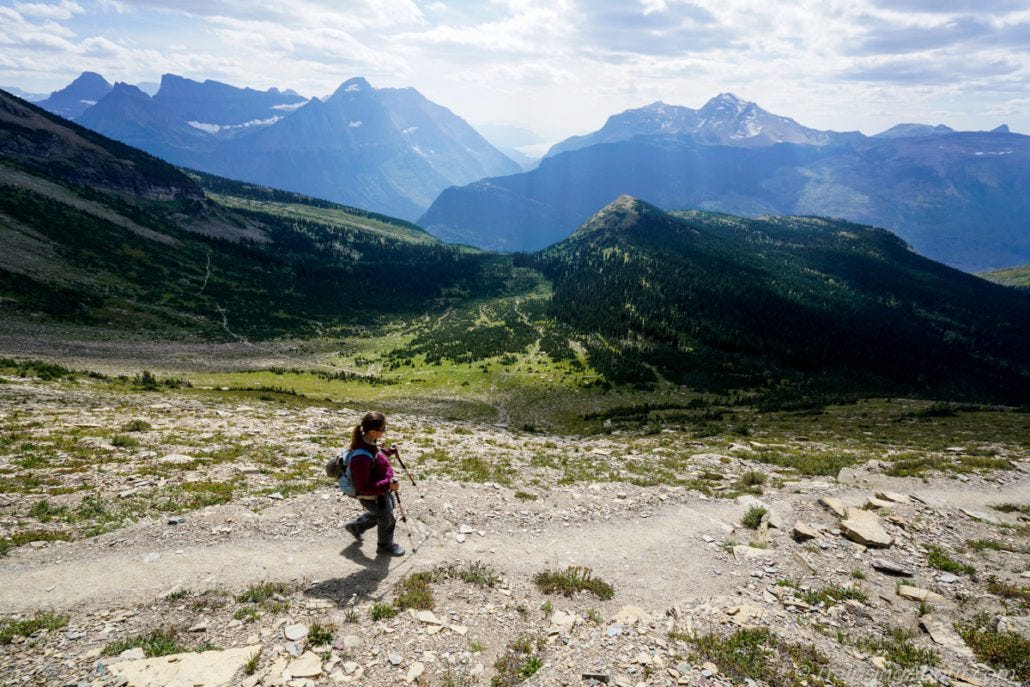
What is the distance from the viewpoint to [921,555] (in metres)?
13.9

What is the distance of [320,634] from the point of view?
947 centimetres

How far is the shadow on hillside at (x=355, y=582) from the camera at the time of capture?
10.9 metres

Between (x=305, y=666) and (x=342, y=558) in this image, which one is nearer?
(x=305, y=666)

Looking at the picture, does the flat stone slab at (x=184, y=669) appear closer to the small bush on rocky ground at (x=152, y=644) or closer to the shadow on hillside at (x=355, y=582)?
the small bush on rocky ground at (x=152, y=644)

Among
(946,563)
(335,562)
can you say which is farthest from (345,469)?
(946,563)

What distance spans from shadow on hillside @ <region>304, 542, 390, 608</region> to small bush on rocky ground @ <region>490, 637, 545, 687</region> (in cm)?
378

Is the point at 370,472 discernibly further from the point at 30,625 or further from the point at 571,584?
the point at 30,625

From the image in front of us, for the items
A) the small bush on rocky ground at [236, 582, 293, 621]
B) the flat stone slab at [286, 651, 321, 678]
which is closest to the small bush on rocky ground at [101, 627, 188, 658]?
the small bush on rocky ground at [236, 582, 293, 621]

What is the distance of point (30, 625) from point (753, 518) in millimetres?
19711

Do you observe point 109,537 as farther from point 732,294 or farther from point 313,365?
point 732,294

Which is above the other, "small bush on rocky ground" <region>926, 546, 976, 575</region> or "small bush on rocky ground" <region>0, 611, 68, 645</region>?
"small bush on rocky ground" <region>0, 611, 68, 645</region>

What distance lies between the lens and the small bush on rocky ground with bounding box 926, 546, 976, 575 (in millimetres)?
13070

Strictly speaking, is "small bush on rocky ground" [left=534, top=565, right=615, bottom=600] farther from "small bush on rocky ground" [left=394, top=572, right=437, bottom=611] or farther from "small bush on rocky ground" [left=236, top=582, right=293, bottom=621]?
"small bush on rocky ground" [left=236, top=582, right=293, bottom=621]

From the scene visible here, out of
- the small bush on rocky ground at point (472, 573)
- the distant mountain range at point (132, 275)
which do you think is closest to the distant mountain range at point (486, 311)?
the distant mountain range at point (132, 275)
